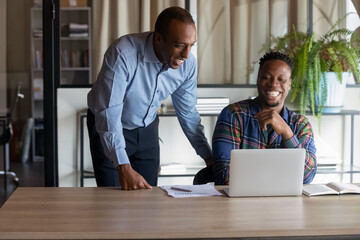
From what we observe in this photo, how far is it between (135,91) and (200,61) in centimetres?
164

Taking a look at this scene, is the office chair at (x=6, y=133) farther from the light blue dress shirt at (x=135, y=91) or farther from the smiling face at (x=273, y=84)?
the smiling face at (x=273, y=84)

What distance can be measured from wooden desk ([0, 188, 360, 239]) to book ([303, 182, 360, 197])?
32 mm

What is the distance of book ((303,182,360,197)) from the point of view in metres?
2.20

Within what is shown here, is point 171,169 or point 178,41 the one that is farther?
point 171,169

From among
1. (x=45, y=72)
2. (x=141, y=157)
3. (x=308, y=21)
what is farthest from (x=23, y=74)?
(x=141, y=157)

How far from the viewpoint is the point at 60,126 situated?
3.99m

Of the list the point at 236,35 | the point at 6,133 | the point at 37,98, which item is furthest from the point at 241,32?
the point at 37,98

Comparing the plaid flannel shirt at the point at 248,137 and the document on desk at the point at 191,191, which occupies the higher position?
the plaid flannel shirt at the point at 248,137

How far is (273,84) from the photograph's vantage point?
8.63 ft

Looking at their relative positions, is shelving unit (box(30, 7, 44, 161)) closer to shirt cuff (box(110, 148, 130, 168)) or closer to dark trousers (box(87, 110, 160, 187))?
dark trousers (box(87, 110, 160, 187))

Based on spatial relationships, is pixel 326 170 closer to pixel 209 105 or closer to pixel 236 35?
pixel 209 105

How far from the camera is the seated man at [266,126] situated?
250 cm

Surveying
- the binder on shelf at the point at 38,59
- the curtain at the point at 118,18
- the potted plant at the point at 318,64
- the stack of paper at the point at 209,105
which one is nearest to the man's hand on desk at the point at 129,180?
the stack of paper at the point at 209,105

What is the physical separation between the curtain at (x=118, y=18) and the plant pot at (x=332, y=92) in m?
1.11
